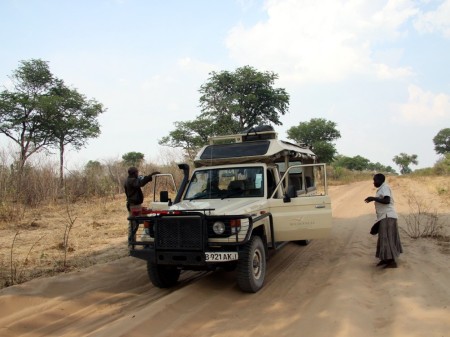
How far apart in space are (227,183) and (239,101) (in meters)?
18.9

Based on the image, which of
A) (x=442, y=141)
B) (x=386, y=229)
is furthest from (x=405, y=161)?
(x=386, y=229)

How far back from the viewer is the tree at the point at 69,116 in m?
19.9

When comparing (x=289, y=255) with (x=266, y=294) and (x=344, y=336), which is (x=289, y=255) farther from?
(x=344, y=336)

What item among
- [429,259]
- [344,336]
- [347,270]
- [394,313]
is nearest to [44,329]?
[344,336]

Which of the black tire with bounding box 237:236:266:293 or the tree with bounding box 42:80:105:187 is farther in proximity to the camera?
the tree with bounding box 42:80:105:187

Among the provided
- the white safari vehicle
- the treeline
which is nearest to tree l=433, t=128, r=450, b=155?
the treeline

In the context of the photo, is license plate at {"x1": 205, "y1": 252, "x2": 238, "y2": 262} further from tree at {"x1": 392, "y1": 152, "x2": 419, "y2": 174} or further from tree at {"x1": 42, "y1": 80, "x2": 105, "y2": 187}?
tree at {"x1": 392, "y1": 152, "x2": 419, "y2": 174}

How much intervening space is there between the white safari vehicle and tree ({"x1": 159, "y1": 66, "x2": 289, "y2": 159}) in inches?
656

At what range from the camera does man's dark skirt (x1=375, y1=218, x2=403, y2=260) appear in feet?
20.6

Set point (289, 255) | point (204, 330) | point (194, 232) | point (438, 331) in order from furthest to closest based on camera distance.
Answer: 1. point (289, 255)
2. point (194, 232)
3. point (204, 330)
4. point (438, 331)

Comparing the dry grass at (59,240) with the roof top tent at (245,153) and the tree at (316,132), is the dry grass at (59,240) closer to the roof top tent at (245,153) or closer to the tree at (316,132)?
the roof top tent at (245,153)

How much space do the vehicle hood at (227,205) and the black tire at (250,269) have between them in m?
0.45

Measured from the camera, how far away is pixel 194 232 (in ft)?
17.0

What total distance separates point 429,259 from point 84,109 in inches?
771
